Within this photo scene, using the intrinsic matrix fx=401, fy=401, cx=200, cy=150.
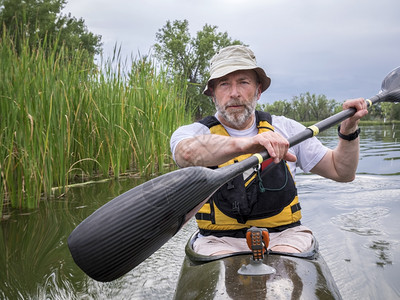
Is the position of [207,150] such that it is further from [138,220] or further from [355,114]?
[355,114]

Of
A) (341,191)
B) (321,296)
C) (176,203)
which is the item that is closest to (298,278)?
(321,296)

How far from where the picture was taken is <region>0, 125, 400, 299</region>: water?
9.66ft

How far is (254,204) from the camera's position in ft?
7.70

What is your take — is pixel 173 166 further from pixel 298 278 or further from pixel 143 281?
pixel 298 278

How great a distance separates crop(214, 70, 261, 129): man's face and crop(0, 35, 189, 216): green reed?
7.04 ft

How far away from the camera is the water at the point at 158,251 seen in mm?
2943

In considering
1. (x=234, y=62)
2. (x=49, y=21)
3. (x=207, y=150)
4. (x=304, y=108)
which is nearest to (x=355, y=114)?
(x=234, y=62)

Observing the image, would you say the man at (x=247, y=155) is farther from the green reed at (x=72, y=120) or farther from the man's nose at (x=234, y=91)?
the green reed at (x=72, y=120)

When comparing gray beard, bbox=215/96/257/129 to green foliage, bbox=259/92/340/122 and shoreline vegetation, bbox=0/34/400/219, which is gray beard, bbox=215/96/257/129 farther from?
green foliage, bbox=259/92/340/122

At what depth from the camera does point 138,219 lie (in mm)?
1620

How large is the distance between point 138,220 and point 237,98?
50.3 inches

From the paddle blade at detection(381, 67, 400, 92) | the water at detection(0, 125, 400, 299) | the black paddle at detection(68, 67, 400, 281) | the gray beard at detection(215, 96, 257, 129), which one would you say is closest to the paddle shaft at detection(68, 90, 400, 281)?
the black paddle at detection(68, 67, 400, 281)

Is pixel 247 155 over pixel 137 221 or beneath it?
over

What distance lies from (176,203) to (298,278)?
0.64 m
